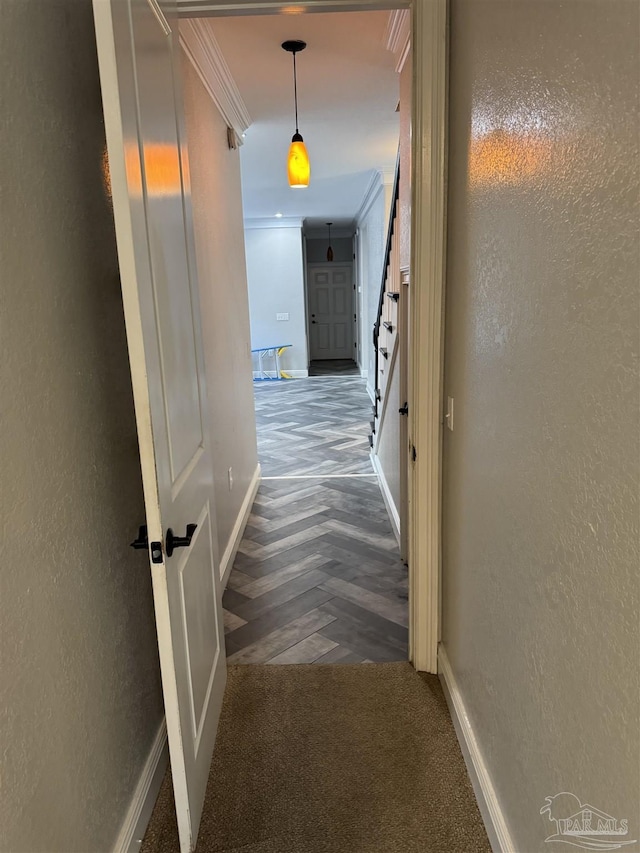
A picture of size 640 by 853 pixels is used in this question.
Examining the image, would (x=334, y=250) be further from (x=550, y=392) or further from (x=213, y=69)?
(x=550, y=392)

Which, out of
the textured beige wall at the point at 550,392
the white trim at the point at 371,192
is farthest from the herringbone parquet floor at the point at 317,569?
the white trim at the point at 371,192

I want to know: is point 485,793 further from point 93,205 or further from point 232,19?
point 232,19

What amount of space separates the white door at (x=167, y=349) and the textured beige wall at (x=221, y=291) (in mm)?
916

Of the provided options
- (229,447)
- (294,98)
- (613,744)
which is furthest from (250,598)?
(294,98)

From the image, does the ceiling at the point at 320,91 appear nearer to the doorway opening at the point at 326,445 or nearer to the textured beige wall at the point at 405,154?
the doorway opening at the point at 326,445

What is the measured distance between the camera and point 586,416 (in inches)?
36.7

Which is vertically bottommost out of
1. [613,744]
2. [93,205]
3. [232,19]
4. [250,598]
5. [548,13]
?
[250,598]

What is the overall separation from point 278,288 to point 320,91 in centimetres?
626

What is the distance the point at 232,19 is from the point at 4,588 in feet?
8.50

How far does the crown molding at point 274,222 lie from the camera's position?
9.29 metres

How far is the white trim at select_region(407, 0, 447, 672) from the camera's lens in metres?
1.79

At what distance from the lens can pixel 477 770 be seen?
164cm

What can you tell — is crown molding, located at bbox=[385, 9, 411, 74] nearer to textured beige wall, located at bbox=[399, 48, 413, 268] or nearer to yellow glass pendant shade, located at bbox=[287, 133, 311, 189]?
textured beige wall, located at bbox=[399, 48, 413, 268]

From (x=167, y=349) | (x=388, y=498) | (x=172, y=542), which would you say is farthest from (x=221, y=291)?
(x=172, y=542)
